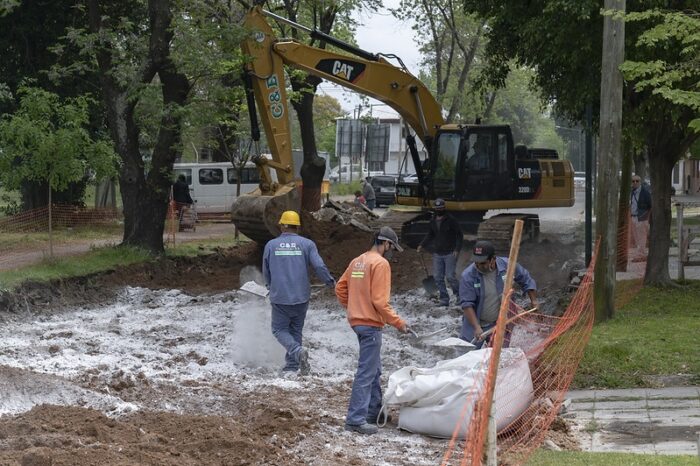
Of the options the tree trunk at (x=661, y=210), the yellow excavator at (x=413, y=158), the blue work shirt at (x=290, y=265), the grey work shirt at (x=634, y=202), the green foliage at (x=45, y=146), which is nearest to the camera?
the blue work shirt at (x=290, y=265)

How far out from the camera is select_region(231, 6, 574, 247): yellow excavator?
2114 centimetres

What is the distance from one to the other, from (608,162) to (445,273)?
4606 mm

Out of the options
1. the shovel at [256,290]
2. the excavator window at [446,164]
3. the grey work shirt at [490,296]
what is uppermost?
the excavator window at [446,164]

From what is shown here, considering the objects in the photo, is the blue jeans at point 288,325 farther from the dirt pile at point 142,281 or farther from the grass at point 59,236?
the grass at point 59,236

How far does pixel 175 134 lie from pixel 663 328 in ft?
41.5

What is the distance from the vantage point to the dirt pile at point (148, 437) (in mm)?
7953

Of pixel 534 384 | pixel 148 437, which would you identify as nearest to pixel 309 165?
pixel 534 384

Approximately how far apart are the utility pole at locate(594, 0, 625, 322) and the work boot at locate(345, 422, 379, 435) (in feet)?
18.8

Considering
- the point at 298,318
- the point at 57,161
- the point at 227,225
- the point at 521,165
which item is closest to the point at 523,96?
the point at 227,225

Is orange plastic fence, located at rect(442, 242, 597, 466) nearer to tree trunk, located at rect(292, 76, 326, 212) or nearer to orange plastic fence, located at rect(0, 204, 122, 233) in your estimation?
orange plastic fence, located at rect(0, 204, 122, 233)

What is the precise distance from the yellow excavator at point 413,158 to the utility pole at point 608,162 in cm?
782

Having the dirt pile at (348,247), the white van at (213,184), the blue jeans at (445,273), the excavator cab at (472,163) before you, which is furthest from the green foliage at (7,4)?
the white van at (213,184)

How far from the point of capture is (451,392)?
30.5ft

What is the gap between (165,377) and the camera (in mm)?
11938
